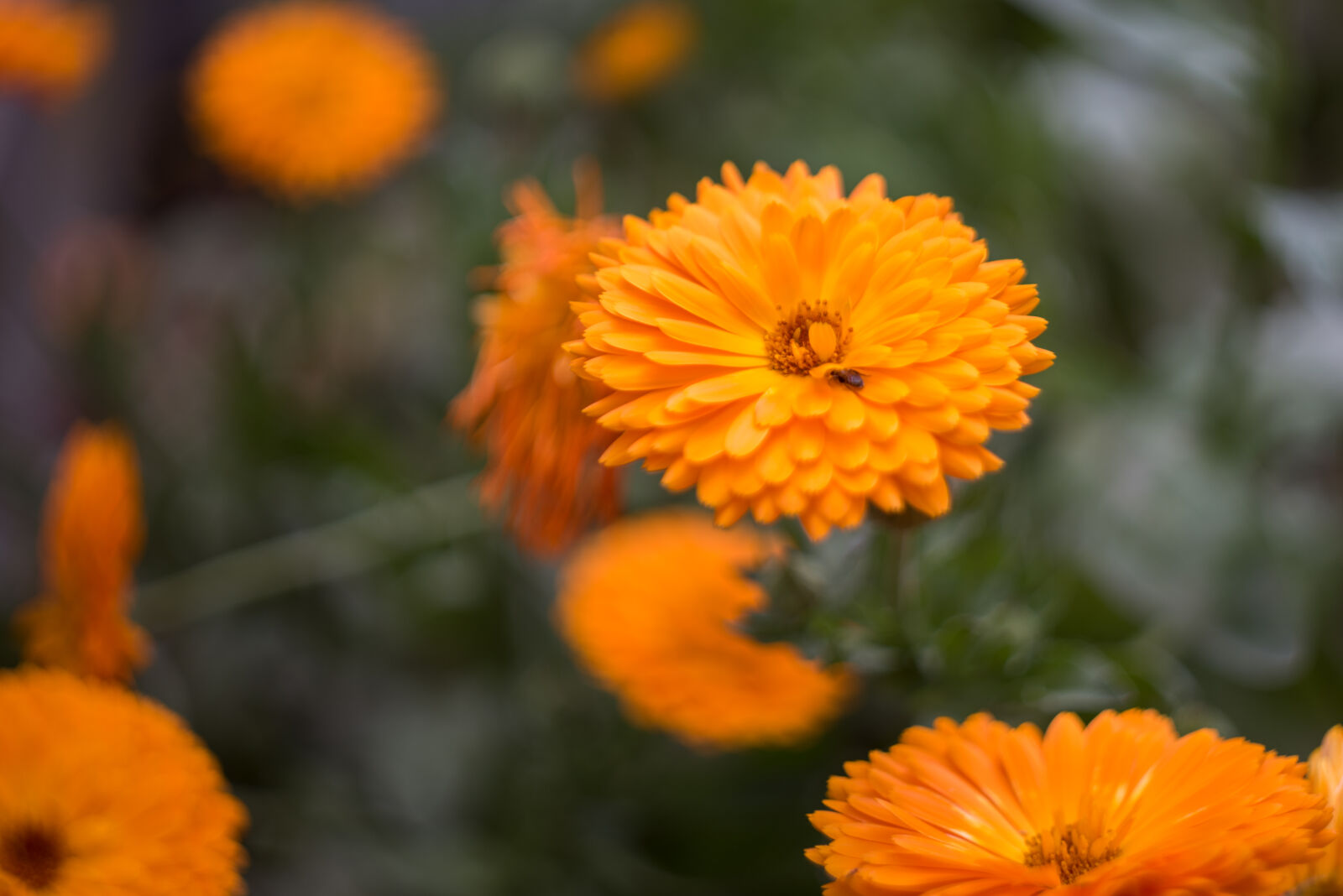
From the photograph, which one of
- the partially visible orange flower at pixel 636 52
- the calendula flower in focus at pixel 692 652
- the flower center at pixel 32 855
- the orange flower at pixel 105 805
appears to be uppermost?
the partially visible orange flower at pixel 636 52

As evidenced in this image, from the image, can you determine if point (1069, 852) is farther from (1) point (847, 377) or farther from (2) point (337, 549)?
(2) point (337, 549)

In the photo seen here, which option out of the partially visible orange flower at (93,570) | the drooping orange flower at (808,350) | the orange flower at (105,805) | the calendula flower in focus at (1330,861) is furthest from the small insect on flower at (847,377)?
the partially visible orange flower at (93,570)

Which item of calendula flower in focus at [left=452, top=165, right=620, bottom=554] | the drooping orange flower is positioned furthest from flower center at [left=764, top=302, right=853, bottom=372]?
calendula flower in focus at [left=452, top=165, right=620, bottom=554]

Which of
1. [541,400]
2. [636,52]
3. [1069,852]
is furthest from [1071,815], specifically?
[636,52]

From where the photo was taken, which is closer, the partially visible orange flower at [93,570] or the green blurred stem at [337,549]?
the partially visible orange flower at [93,570]

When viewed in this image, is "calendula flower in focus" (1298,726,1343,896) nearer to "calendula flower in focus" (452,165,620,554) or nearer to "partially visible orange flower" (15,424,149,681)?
"calendula flower in focus" (452,165,620,554)

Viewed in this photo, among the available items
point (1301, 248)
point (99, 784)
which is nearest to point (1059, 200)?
point (1301, 248)

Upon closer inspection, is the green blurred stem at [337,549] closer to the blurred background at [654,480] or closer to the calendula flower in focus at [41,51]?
the blurred background at [654,480]
